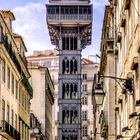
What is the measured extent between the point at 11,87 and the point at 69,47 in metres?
109

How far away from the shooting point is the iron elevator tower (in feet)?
506

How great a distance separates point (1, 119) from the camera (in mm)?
47031

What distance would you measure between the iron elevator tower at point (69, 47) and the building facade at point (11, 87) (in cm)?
8311

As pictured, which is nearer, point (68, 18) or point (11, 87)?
point (11, 87)

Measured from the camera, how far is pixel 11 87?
180 feet

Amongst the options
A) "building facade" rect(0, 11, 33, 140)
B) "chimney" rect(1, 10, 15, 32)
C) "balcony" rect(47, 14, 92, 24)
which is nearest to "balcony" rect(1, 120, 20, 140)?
"building facade" rect(0, 11, 33, 140)

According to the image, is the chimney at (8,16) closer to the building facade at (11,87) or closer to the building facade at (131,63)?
the building facade at (11,87)

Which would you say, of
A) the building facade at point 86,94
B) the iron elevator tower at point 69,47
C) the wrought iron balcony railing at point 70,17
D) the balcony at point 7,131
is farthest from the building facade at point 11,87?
the wrought iron balcony railing at point 70,17

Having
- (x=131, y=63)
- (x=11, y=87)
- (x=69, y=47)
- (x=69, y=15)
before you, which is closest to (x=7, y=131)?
(x=11, y=87)

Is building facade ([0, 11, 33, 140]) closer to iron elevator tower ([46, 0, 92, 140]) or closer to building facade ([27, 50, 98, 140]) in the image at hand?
iron elevator tower ([46, 0, 92, 140])

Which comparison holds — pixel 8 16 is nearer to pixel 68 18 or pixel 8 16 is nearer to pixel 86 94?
pixel 68 18

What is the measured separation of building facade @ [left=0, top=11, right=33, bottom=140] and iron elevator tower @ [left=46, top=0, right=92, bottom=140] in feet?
273

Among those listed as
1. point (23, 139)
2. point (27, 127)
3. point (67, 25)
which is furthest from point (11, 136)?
point (67, 25)

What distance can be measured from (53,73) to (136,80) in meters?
163
